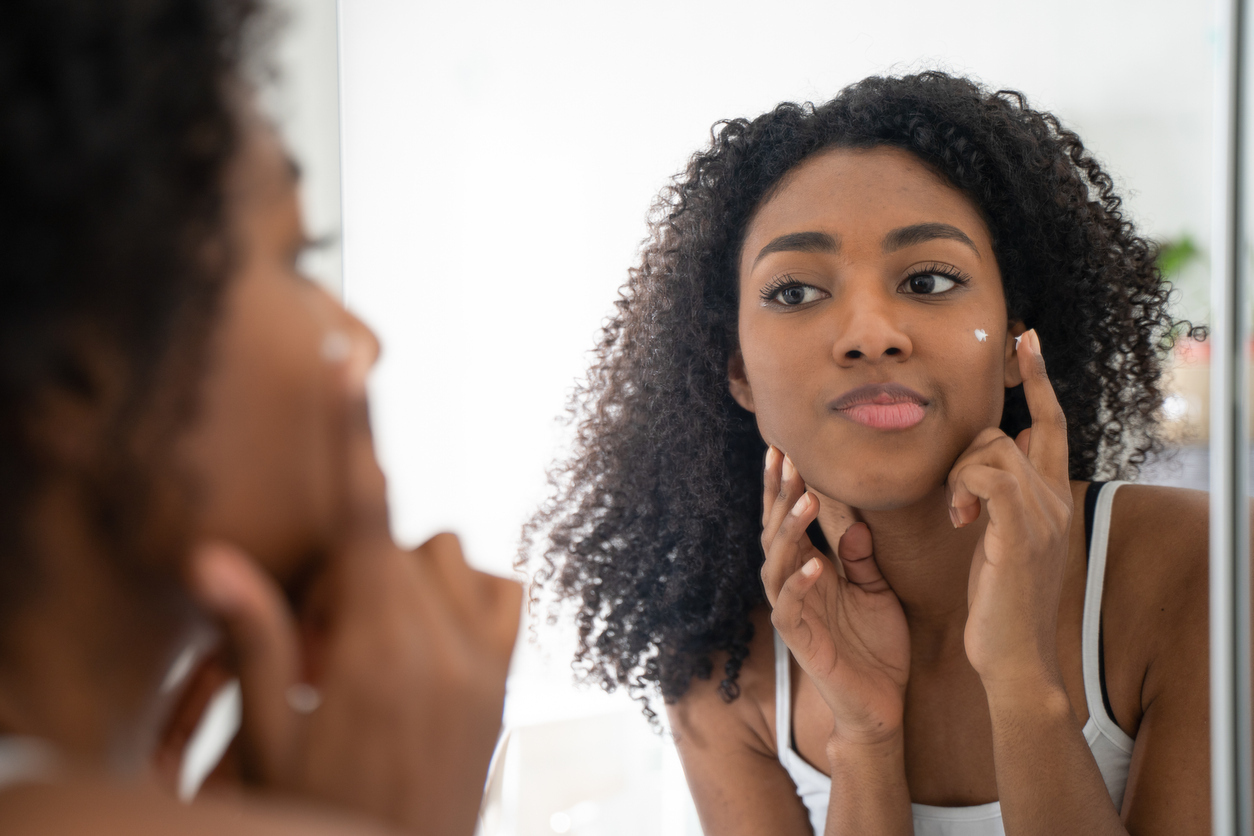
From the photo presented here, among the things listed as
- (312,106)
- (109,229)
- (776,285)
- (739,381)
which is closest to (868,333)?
(776,285)

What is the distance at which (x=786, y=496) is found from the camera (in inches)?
28.9

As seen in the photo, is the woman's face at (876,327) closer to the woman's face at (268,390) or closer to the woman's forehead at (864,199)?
the woman's forehead at (864,199)

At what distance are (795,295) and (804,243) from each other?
47mm

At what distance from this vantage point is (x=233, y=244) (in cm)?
30

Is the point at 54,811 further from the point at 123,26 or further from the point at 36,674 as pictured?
the point at 123,26

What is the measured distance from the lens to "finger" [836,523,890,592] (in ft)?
2.65

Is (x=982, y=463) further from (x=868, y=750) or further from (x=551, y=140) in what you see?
(x=551, y=140)

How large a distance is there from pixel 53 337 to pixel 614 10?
2.23 feet

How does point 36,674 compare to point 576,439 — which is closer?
point 36,674

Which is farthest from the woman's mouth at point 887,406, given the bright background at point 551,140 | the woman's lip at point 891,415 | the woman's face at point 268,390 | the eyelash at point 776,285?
the woman's face at point 268,390

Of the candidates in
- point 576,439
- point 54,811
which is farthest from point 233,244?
point 576,439

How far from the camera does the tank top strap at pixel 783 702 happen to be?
33.2 inches

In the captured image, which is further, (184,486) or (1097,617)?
(1097,617)

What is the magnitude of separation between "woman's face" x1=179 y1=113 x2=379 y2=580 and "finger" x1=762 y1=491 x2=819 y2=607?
0.44 m
